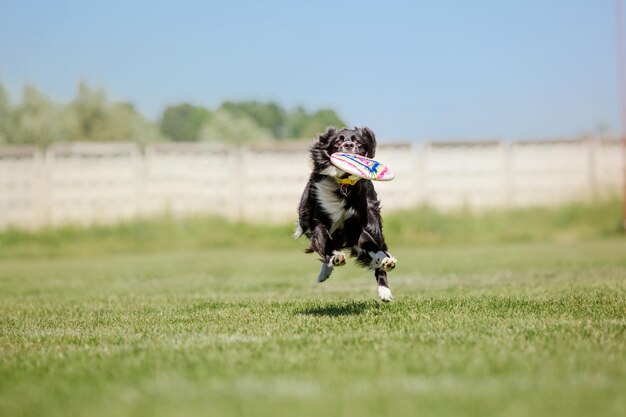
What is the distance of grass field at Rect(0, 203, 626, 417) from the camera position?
3756 millimetres

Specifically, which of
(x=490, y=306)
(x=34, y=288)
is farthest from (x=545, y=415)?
(x=34, y=288)

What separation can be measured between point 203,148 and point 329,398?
88.4 feet

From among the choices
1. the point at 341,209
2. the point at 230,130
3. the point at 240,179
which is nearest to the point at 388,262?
the point at 341,209

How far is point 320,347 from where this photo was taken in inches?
208

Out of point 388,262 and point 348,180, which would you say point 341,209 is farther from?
point 388,262

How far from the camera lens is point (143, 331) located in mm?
6555

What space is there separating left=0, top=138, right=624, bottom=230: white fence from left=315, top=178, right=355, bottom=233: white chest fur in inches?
866

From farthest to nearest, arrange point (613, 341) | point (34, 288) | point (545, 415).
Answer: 1. point (34, 288)
2. point (613, 341)
3. point (545, 415)

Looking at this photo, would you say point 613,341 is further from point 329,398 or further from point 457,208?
point 457,208

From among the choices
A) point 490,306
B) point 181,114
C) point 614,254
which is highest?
point 181,114

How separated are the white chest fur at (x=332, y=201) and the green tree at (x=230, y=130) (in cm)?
4904

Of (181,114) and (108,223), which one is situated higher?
(181,114)

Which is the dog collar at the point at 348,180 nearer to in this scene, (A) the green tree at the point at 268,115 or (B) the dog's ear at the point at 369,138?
(B) the dog's ear at the point at 369,138

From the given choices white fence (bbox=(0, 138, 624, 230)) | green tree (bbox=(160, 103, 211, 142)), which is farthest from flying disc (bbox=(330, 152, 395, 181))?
green tree (bbox=(160, 103, 211, 142))
